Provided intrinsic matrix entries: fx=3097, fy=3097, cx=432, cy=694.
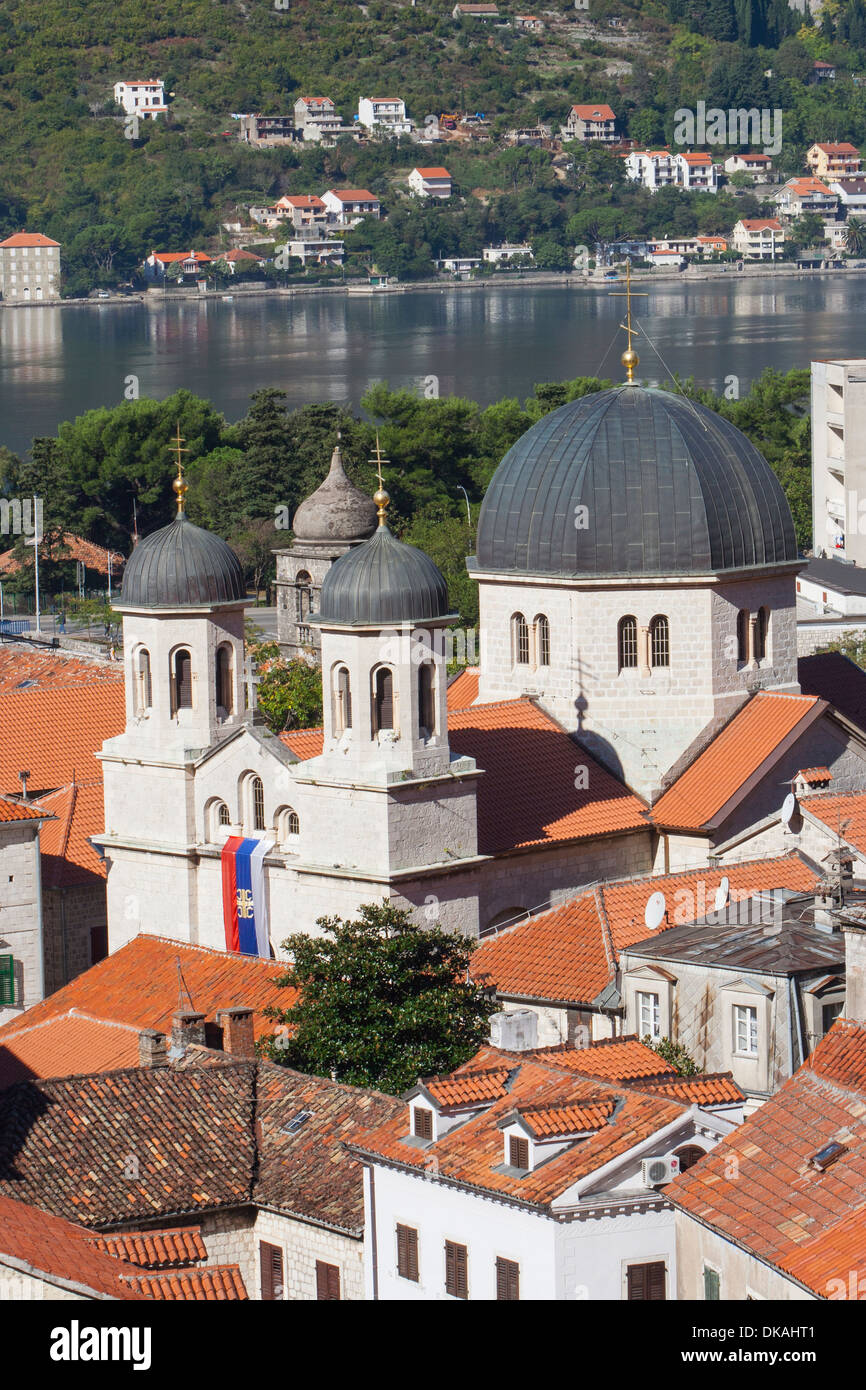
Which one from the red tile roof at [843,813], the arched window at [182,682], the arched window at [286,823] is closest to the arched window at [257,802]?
the arched window at [286,823]

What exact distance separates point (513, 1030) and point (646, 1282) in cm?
827

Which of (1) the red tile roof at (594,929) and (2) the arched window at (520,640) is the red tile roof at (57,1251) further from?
(2) the arched window at (520,640)

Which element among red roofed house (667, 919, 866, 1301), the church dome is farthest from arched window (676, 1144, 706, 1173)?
the church dome

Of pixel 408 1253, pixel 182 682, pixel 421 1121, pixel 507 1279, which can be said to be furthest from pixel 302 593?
pixel 507 1279

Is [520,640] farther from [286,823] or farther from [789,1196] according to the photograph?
[789,1196]

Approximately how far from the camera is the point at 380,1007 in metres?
38.3

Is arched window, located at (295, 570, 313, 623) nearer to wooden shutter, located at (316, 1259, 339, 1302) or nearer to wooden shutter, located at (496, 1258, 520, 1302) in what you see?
wooden shutter, located at (316, 1259, 339, 1302)

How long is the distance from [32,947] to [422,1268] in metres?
18.2

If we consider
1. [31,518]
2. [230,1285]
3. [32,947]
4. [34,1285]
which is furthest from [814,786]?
[31,518]

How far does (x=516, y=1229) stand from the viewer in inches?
1196

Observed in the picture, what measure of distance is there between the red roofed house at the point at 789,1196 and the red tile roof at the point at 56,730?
2606cm

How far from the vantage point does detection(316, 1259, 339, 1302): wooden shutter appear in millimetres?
33500

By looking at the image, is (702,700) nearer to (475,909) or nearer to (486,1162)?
(475,909)
